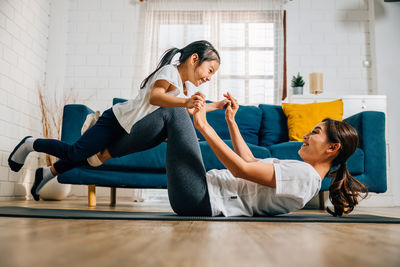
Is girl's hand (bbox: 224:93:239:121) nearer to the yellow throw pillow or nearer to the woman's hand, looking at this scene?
the woman's hand

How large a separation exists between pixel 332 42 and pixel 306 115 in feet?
6.60

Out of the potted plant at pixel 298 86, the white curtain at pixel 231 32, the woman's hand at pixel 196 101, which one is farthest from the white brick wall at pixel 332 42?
the woman's hand at pixel 196 101

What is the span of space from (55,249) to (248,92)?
4.11m

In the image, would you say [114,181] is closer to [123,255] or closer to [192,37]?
[123,255]

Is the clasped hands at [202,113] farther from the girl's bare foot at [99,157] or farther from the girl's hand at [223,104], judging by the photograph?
the girl's bare foot at [99,157]

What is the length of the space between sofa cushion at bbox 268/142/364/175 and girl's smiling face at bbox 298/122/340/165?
3.86 ft

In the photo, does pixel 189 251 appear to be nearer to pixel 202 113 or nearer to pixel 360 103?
pixel 202 113

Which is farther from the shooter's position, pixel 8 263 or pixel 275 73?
pixel 275 73

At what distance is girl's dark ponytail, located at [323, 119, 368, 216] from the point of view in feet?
4.45

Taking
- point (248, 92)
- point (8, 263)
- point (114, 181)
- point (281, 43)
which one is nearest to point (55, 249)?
point (8, 263)

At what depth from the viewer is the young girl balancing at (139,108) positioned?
5.31ft

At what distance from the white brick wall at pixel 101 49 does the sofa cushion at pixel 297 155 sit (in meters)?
2.40

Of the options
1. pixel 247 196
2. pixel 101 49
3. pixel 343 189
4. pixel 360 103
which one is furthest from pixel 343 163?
pixel 101 49

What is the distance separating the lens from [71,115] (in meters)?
2.55
